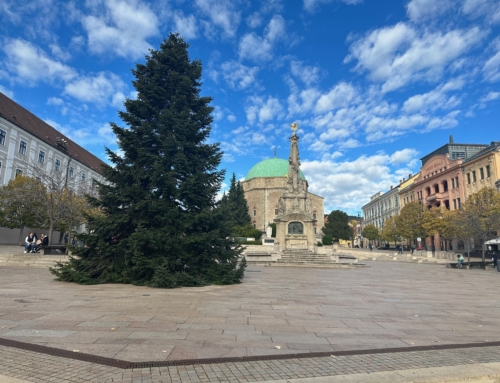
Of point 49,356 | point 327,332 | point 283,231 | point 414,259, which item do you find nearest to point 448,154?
point 414,259

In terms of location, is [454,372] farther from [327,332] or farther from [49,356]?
[49,356]

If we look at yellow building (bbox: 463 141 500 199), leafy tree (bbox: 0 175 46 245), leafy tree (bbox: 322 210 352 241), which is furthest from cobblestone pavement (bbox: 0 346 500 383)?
leafy tree (bbox: 322 210 352 241)

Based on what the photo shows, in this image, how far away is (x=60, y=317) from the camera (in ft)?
21.4

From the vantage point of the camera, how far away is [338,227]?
251 feet

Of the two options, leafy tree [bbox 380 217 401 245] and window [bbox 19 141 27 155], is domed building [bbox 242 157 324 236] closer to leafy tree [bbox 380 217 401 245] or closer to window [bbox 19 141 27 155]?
leafy tree [bbox 380 217 401 245]

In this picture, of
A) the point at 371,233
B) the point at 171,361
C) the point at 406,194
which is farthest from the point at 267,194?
the point at 171,361

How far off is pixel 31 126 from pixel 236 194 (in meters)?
41.5

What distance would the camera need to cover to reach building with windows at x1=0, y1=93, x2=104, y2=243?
121 feet

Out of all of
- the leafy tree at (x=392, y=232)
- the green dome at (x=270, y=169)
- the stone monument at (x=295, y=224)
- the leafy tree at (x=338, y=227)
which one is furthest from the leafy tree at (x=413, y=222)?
the green dome at (x=270, y=169)

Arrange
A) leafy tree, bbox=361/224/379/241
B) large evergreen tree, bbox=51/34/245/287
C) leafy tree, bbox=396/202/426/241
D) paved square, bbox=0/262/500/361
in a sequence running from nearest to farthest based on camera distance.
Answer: paved square, bbox=0/262/500/361
large evergreen tree, bbox=51/34/245/287
leafy tree, bbox=396/202/426/241
leafy tree, bbox=361/224/379/241

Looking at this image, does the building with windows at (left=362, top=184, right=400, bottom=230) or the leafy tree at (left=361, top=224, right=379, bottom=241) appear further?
the building with windows at (left=362, top=184, right=400, bottom=230)

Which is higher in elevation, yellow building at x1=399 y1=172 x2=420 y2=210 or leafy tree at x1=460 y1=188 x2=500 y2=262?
yellow building at x1=399 y1=172 x2=420 y2=210

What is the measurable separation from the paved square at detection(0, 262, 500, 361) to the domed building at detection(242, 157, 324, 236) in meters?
66.0

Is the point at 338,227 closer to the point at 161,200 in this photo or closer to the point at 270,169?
the point at 270,169
